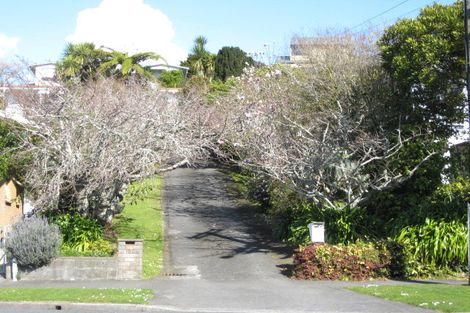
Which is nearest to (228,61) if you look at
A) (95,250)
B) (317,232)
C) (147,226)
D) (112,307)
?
(147,226)

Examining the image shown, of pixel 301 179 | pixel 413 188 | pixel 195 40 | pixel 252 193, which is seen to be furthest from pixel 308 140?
pixel 195 40

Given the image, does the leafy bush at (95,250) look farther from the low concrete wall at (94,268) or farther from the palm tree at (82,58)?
the palm tree at (82,58)

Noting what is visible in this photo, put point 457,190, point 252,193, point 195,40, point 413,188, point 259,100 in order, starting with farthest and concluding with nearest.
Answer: point 195,40 → point 252,193 → point 259,100 → point 413,188 → point 457,190

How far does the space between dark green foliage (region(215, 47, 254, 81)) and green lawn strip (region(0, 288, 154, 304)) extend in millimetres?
33208

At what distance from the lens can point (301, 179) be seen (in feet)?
66.7

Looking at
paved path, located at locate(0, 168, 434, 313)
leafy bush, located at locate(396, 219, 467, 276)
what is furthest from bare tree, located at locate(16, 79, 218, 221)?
leafy bush, located at locate(396, 219, 467, 276)

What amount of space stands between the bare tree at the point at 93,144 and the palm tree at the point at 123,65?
448 inches

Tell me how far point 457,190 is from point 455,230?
177cm

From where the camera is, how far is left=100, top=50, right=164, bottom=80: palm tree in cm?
3280

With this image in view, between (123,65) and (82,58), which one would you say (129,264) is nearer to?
(123,65)

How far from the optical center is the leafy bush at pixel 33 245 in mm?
16656

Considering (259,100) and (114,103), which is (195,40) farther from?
(114,103)

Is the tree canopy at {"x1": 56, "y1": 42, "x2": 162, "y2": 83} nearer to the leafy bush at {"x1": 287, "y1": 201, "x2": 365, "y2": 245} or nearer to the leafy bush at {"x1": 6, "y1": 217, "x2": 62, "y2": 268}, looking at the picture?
the leafy bush at {"x1": 287, "y1": 201, "x2": 365, "y2": 245}

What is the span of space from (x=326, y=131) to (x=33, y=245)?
29.3 ft
